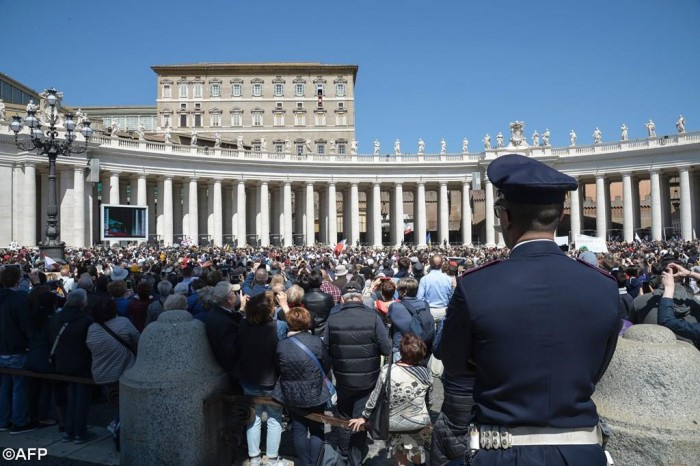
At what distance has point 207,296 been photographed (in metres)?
7.29

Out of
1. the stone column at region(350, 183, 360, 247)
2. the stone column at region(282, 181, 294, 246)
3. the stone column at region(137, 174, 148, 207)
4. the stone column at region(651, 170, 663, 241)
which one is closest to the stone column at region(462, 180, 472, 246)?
the stone column at region(350, 183, 360, 247)

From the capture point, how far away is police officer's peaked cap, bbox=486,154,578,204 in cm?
240

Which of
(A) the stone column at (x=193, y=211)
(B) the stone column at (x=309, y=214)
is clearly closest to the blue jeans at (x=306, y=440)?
(A) the stone column at (x=193, y=211)

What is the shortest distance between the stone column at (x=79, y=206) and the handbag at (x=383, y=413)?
43515mm

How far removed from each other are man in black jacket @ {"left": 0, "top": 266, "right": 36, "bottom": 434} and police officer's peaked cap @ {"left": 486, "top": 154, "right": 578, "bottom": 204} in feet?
24.8

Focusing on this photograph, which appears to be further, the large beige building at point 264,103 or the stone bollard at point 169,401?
the large beige building at point 264,103

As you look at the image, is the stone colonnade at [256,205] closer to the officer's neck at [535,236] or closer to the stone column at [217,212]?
the stone column at [217,212]

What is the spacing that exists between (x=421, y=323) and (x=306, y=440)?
2.61 m

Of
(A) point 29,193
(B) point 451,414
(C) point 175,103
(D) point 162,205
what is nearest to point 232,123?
(C) point 175,103

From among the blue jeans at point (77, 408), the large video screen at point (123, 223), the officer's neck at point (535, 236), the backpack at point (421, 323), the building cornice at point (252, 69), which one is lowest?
the blue jeans at point (77, 408)

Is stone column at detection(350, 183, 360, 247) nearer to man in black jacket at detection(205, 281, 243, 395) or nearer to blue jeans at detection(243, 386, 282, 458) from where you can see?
man in black jacket at detection(205, 281, 243, 395)

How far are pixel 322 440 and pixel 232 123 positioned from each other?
2929 inches

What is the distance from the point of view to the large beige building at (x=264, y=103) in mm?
73875

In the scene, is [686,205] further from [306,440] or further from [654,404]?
[306,440]
